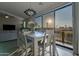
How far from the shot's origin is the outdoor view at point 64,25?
2.72 meters

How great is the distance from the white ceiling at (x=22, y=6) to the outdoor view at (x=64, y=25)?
225 mm

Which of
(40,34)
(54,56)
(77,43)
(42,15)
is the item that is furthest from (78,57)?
(42,15)

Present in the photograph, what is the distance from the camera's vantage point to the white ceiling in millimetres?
2680

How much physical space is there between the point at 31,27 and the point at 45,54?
29.1 inches

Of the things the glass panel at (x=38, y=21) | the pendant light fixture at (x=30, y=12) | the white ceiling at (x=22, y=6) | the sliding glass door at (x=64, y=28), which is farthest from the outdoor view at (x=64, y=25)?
the pendant light fixture at (x=30, y=12)

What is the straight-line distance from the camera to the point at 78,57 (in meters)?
2.70

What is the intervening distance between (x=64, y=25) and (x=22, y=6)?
108cm

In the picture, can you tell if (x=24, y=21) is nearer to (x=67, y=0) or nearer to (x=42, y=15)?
(x=42, y=15)

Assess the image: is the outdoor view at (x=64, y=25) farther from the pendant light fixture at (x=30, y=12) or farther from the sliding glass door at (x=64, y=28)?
the pendant light fixture at (x=30, y=12)

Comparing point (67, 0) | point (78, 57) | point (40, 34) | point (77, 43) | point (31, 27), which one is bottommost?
point (78, 57)

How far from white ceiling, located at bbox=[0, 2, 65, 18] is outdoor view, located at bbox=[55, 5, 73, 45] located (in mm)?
225

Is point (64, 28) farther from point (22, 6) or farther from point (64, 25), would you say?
point (22, 6)

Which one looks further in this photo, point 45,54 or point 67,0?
point 45,54

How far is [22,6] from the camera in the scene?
2730 mm
